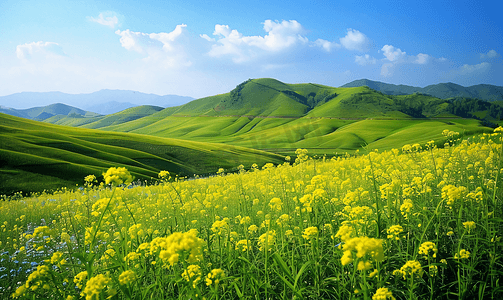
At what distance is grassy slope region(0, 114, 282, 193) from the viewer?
36969mm

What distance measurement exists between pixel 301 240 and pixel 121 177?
2.82 meters

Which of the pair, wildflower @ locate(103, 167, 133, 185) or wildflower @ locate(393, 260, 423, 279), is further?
wildflower @ locate(103, 167, 133, 185)

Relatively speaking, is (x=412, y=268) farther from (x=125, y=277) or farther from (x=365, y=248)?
(x=125, y=277)

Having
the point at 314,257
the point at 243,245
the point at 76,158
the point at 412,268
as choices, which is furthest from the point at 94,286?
the point at 76,158

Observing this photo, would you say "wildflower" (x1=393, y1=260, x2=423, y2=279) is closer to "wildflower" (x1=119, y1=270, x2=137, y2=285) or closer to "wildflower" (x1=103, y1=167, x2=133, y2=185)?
"wildflower" (x1=119, y1=270, x2=137, y2=285)

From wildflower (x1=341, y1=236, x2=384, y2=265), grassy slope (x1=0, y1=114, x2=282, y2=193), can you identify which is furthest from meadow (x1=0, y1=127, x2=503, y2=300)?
grassy slope (x1=0, y1=114, x2=282, y2=193)

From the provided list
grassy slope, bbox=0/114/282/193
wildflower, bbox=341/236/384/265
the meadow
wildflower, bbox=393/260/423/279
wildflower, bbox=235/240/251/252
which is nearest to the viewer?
wildflower, bbox=341/236/384/265

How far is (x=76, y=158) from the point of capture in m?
45.4

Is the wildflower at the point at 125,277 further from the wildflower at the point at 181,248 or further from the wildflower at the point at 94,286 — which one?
the wildflower at the point at 181,248

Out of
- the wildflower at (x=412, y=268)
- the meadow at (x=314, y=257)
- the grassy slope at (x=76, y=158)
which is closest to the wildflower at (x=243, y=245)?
the meadow at (x=314, y=257)

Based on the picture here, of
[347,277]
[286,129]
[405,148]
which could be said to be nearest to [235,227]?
[347,277]

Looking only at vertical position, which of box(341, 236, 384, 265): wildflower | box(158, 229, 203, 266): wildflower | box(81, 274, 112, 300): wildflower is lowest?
box(81, 274, 112, 300): wildflower

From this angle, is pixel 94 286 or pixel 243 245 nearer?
pixel 94 286

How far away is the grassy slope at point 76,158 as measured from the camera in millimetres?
36969
